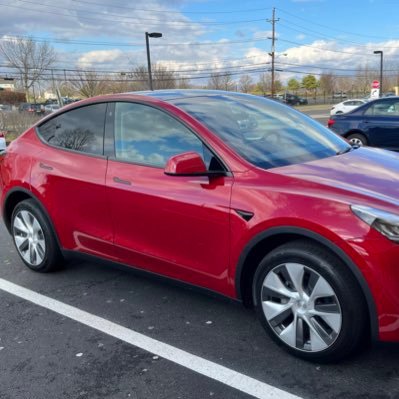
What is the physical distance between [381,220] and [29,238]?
3.20 metres

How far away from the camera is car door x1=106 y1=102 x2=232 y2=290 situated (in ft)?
9.81

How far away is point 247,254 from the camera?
2.83 metres

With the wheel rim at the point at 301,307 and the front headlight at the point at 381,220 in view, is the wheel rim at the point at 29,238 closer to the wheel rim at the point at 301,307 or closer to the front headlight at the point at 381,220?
the wheel rim at the point at 301,307

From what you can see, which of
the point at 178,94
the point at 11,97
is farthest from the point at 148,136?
the point at 11,97

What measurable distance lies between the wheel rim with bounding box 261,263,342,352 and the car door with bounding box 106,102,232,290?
36 centimetres

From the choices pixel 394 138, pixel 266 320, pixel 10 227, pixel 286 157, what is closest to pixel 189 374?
pixel 266 320

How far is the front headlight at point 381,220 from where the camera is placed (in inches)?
93.0

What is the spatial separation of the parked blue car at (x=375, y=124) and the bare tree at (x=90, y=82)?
4807 centimetres

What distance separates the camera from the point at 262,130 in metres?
3.44

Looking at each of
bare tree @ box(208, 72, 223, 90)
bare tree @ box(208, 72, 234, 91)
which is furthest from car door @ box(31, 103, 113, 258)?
bare tree @ box(208, 72, 223, 90)

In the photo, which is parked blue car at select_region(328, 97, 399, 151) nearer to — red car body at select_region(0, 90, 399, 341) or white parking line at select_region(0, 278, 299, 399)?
red car body at select_region(0, 90, 399, 341)

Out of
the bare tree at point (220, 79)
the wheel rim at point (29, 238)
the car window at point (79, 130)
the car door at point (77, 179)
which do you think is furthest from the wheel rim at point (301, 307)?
the bare tree at point (220, 79)

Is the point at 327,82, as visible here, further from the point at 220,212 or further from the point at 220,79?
the point at 220,212

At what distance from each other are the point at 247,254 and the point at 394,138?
840 centimetres
